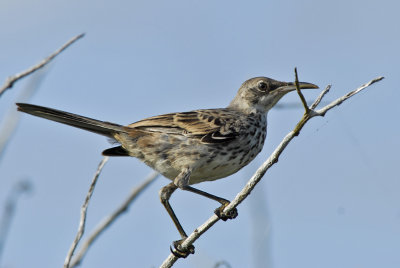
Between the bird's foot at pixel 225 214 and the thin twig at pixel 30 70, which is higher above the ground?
the thin twig at pixel 30 70

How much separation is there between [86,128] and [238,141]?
206 centimetres

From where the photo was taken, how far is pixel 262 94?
8906 mm

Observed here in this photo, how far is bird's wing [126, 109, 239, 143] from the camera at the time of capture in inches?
300

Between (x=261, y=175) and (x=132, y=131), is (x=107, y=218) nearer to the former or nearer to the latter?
(x=132, y=131)

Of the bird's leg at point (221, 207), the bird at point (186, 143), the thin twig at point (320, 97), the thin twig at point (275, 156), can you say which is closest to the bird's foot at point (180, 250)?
the bird at point (186, 143)

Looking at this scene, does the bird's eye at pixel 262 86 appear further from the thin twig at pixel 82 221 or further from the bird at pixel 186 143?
the thin twig at pixel 82 221

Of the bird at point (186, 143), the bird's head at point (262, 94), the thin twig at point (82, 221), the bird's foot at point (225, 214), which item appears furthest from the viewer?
the bird's head at point (262, 94)

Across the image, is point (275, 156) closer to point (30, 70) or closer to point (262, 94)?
point (30, 70)

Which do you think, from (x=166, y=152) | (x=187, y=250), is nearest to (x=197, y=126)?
(x=166, y=152)

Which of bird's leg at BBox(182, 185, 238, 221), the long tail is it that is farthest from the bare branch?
the long tail

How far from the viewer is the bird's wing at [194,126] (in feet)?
25.0

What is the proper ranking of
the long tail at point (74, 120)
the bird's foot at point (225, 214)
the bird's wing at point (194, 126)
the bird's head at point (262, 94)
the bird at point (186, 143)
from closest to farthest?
the bird's foot at point (225, 214) < the long tail at point (74, 120) < the bird at point (186, 143) < the bird's wing at point (194, 126) < the bird's head at point (262, 94)

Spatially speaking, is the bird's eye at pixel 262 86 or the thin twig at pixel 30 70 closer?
the thin twig at pixel 30 70

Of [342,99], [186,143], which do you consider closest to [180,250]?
[186,143]
